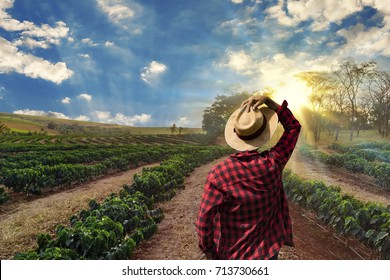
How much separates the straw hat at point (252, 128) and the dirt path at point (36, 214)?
608 centimetres

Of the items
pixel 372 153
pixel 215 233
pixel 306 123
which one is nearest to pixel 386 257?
pixel 215 233

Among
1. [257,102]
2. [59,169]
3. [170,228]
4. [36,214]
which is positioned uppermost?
[257,102]

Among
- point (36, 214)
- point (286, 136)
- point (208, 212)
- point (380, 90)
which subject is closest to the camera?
point (208, 212)

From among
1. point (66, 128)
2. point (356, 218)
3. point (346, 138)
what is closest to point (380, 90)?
point (346, 138)

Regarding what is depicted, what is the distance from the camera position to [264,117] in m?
3.06

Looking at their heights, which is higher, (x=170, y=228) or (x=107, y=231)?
(x=107, y=231)

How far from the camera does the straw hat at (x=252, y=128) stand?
9.46 ft

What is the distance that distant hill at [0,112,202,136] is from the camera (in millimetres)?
35031

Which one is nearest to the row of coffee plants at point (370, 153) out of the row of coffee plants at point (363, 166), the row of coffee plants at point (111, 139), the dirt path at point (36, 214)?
the row of coffee plants at point (363, 166)

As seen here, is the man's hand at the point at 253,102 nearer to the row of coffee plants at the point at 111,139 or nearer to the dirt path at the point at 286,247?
the dirt path at the point at 286,247

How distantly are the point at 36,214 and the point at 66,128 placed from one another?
92.9 feet

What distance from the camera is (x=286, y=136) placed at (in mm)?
3084

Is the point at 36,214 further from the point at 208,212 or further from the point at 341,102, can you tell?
the point at 341,102
